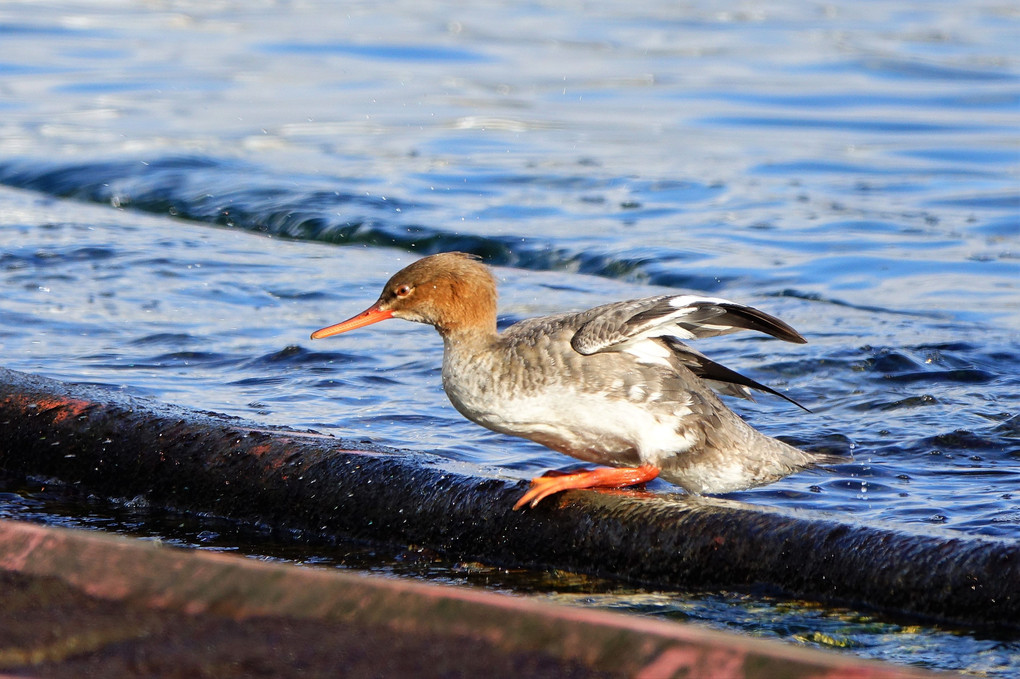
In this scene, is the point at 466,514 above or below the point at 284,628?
below

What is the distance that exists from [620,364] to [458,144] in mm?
9255

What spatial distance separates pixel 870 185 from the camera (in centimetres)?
1123

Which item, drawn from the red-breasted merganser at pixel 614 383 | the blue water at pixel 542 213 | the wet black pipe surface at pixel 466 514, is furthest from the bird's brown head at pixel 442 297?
the blue water at pixel 542 213

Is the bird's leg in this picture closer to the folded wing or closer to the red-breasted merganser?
the red-breasted merganser

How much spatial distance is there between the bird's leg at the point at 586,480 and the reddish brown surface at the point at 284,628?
1.69 m

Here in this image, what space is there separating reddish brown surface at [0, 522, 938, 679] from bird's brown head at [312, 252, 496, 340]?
95.4 inches

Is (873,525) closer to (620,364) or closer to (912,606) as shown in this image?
(912,606)

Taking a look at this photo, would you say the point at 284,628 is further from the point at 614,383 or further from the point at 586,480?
the point at 614,383

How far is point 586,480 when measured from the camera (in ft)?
13.4

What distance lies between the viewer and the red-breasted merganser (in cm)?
434

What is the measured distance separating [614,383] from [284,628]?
7.51 ft

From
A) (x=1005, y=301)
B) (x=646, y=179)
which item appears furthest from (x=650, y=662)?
(x=646, y=179)

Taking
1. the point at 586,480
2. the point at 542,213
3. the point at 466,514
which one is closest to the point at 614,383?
the point at 586,480

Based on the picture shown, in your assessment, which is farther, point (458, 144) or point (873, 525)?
point (458, 144)
